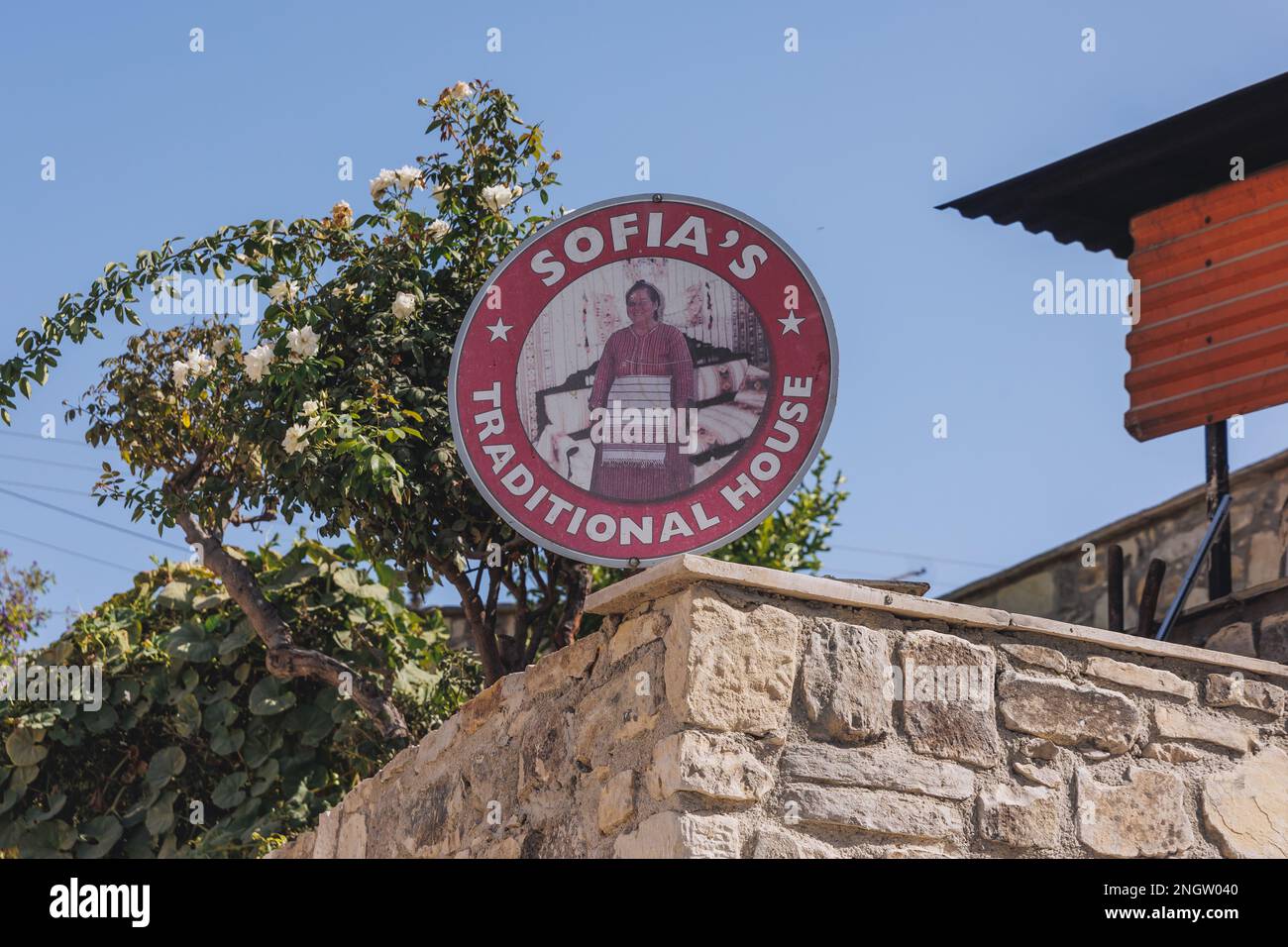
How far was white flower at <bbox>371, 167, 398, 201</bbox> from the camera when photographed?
7.11 metres

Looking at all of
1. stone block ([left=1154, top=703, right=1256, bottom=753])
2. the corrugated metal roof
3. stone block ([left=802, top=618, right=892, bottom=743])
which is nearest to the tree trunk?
the corrugated metal roof

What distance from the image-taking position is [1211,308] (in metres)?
7.57

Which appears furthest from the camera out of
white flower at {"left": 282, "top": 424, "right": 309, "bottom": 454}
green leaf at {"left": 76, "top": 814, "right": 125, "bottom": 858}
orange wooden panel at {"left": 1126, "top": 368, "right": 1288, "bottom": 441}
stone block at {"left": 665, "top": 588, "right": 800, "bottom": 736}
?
green leaf at {"left": 76, "top": 814, "right": 125, "bottom": 858}

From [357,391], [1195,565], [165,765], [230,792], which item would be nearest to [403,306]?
[357,391]

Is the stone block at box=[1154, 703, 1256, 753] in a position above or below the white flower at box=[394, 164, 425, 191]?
below

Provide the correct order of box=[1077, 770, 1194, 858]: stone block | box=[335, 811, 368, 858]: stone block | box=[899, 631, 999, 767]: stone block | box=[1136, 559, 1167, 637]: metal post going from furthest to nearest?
box=[1136, 559, 1167, 637]: metal post < box=[335, 811, 368, 858]: stone block < box=[1077, 770, 1194, 858]: stone block < box=[899, 631, 999, 767]: stone block

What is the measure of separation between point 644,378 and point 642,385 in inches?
0.9

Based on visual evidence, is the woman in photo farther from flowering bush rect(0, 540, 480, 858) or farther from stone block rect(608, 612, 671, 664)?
flowering bush rect(0, 540, 480, 858)

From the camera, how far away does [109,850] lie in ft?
28.0

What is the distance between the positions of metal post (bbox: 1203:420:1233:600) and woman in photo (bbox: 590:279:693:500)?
10.2 feet

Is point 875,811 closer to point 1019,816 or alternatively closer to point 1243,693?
point 1019,816

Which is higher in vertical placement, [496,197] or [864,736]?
[496,197]

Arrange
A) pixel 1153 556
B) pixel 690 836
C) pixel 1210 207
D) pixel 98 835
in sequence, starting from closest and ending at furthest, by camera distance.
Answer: pixel 690 836
pixel 1210 207
pixel 98 835
pixel 1153 556

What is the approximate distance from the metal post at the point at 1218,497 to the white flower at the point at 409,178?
381cm
